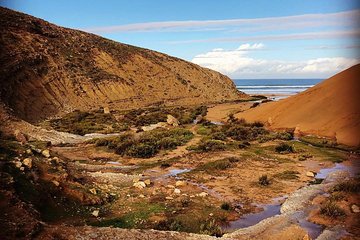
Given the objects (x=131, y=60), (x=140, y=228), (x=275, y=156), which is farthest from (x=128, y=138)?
(x=131, y=60)

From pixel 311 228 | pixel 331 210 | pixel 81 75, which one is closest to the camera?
pixel 311 228

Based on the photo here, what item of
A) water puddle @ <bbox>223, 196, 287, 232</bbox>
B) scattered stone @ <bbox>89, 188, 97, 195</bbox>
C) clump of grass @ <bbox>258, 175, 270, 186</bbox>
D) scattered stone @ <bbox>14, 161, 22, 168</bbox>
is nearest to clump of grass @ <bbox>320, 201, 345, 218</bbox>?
water puddle @ <bbox>223, 196, 287, 232</bbox>

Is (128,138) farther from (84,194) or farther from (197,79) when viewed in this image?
(197,79)

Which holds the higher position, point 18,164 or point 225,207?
point 18,164

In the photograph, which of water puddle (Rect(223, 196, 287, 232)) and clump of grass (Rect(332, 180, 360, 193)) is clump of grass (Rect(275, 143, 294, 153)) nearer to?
clump of grass (Rect(332, 180, 360, 193))

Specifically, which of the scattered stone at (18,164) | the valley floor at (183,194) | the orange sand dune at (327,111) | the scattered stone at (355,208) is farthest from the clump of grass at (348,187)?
the scattered stone at (18,164)

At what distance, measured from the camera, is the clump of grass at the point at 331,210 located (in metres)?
13.7

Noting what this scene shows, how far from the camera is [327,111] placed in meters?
32.9

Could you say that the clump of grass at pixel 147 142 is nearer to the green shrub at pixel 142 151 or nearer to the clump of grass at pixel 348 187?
the green shrub at pixel 142 151

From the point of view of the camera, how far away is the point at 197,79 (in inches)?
3398

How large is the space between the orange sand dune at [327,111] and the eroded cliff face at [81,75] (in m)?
27.4

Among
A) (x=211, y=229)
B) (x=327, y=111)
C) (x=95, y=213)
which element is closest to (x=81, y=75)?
(x=327, y=111)

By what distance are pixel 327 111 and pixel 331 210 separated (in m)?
20.9

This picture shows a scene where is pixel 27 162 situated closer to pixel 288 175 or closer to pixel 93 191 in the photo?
pixel 93 191
